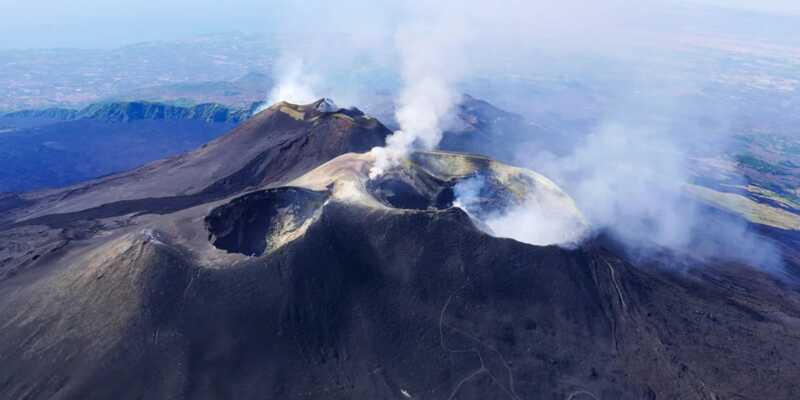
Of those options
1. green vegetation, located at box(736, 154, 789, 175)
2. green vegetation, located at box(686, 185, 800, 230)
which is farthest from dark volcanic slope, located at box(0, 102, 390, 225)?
green vegetation, located at box(736, 154, 789, 175)

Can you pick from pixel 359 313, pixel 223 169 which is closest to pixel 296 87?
pixel 223 169

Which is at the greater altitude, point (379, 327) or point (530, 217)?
point (530, 217)

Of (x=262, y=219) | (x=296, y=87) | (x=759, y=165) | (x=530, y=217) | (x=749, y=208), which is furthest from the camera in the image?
(x=296, y=87)

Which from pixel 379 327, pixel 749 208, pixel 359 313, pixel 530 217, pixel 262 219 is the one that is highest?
pixel 262 219

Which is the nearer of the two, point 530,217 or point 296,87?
point 530,217

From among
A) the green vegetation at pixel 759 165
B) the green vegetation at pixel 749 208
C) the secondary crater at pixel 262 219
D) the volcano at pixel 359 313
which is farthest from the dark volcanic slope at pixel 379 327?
the green vegetation at pixel 759 165

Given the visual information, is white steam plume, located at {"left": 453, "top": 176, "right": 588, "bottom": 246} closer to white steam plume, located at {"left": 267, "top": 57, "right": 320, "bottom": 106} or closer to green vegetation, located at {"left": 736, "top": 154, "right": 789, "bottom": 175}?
white steam plume, located at {"left": 267, "top": 57, "right": 320, "bottom": 106}

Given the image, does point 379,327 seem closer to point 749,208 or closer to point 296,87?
point 749,208

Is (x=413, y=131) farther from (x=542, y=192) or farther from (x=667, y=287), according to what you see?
(x=667, y=287)
